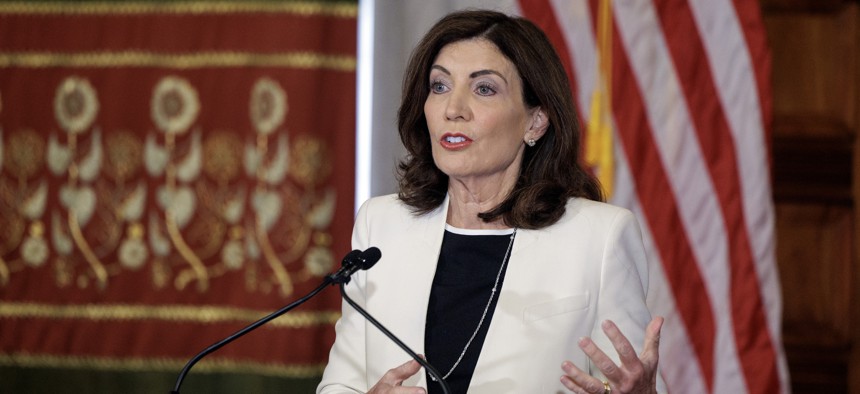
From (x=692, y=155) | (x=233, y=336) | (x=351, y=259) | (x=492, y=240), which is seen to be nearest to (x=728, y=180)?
(x=692, y=155)

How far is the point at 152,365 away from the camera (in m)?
3.40

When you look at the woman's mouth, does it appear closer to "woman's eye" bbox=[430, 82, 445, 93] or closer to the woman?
the woman

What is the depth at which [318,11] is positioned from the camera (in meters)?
3.30

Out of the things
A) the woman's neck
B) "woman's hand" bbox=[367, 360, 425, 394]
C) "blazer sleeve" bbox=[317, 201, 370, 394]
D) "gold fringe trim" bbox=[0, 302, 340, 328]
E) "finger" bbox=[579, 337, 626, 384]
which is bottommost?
"gold fringe trim" bbox=[0, 302, 340, 328]

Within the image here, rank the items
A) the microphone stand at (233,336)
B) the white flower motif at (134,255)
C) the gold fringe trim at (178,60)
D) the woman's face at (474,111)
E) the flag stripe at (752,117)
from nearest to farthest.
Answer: the microphone stand at (233,336) < the woman's face at (474,111) < the flag stripe at (752,117) < the gold fringe trim at (178,60) < the white flower motif at (134,255)

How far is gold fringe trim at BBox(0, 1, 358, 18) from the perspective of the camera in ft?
10.8

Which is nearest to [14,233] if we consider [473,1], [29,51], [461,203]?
[29,51]

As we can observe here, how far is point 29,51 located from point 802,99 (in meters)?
2.72

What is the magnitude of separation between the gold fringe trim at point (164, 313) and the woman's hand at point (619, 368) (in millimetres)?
1759

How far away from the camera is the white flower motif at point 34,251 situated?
11.3 ft

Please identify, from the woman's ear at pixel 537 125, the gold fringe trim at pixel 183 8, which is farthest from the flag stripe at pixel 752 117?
the woman's ear at pixel 537 125

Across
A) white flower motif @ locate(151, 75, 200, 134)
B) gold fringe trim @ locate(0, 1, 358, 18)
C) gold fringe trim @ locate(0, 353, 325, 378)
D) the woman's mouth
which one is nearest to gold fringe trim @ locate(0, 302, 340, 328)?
gold fringe trim @ locate(0, 353, 325, 378)

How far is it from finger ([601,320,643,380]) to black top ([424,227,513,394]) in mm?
346

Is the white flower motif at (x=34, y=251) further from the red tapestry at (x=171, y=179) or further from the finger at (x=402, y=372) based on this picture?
the finger at (x=402, y=372)
